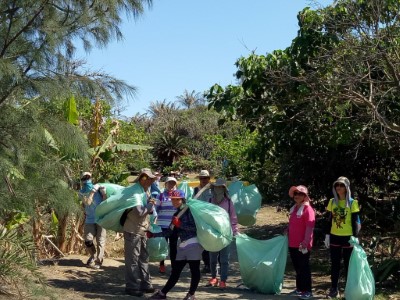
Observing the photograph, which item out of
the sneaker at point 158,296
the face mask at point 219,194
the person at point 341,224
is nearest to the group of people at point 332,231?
the person at point 341,224

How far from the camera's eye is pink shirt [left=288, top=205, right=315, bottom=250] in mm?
8852

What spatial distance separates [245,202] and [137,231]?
281 centimetres

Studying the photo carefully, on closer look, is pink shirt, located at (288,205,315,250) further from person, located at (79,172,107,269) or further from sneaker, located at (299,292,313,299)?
person, located at (79,172,107,269)

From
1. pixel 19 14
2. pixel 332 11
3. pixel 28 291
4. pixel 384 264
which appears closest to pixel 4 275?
pixel 28 291

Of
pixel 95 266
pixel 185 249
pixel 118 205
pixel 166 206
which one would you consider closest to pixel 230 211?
pixel 166 206

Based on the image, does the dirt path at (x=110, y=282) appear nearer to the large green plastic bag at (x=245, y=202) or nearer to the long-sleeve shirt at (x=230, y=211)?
the long-sleeve shirt at (x=230, y=211)

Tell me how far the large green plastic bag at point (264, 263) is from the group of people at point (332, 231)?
0.64 feet

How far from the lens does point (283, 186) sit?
13711 millimetres

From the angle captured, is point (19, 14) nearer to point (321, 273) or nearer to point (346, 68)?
point (346, 68)

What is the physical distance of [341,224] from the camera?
885cm

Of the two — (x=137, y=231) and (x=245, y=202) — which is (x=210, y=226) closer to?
(x=137, y=231)

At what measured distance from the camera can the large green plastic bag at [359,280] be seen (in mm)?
8022

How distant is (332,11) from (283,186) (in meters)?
4.38

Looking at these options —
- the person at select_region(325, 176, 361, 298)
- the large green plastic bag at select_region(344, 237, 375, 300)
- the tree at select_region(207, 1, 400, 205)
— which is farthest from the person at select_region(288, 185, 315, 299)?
the tree at select_region(207, 1, 400, 205)
